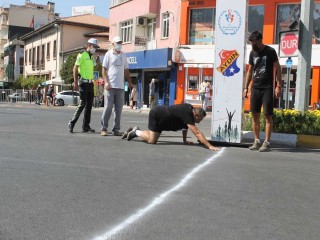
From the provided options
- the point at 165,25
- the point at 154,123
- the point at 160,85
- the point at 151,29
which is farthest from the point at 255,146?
the point at 151,29

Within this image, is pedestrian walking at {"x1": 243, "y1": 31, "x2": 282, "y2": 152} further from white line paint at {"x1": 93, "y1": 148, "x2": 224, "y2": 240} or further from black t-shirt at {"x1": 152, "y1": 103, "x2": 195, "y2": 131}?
white line paint at {"x1": 93, "y1": 148, "x2": 224, "y2": 240}

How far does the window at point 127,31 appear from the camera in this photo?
3564cm

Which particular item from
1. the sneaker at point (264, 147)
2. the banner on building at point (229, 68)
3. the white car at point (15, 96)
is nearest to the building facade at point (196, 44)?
the banner on building at point (229, 68)

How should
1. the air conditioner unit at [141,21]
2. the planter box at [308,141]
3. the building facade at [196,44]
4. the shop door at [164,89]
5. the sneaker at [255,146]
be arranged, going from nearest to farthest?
the sneaker at [255,146], the planter box at [308,141], the building facade at [196,44], the shop door at [164,89], the air conditioner unit at [141,21]

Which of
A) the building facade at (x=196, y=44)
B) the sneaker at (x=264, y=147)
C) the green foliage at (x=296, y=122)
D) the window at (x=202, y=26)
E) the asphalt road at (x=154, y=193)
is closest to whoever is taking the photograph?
the asphalt road at (x=154, y=193)

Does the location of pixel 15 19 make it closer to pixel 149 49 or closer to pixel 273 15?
pixel 149 49

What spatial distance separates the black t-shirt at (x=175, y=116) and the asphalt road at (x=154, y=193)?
1.98 feet

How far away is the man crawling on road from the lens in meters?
7.55

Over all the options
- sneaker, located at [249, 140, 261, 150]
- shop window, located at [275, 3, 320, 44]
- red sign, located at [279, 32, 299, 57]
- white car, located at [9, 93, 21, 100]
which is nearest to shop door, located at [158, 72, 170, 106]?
shop window, located at [275, 3, 320, 44]

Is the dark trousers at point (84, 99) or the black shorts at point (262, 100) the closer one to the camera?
the black shorts at point (262, 100)

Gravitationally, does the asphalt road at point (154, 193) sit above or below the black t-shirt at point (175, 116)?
below

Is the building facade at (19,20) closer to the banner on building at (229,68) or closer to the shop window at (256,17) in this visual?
the shop window at (256,17)

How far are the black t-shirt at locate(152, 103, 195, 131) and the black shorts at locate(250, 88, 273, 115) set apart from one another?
1.07 m

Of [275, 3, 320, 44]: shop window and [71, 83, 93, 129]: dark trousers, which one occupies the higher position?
[275, 3, 320, 44]: shop window
